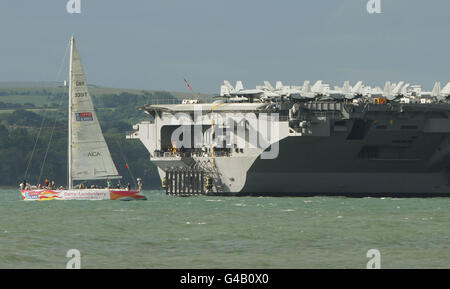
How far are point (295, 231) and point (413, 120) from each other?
28.5 metres

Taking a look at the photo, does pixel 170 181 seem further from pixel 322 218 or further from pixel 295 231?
pixel 295 231

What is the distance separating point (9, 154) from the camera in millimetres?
163875

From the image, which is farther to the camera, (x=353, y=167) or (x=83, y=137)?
(x=353, y=167)

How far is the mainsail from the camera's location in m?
60.3

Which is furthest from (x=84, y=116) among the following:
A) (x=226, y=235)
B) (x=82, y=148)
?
(x=226, y=235)

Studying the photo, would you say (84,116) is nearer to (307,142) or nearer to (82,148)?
(82,148)

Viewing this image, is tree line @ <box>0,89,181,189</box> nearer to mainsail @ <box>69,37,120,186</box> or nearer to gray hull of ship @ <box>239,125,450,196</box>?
gray hull of ship @ <box>239,125,450,196</box>

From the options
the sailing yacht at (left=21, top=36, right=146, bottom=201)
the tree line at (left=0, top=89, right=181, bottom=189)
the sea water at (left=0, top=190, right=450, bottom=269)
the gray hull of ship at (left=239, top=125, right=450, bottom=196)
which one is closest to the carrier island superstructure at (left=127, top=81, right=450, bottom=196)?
the gray hull of ship at (left=239, top=125, right=450, bottom=196)

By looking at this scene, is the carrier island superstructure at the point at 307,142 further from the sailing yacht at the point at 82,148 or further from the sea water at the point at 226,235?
the sailing yacht at the point at 82,148

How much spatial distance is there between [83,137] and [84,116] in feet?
4.26

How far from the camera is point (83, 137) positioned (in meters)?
60.8

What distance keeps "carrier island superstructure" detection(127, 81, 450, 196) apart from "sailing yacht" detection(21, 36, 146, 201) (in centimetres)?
1032
